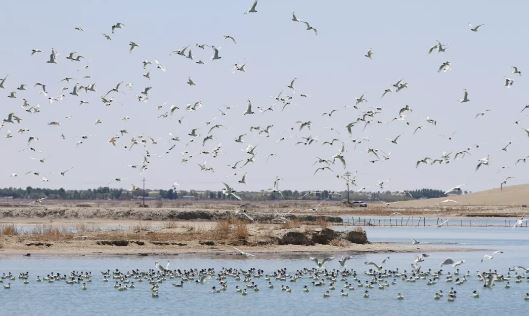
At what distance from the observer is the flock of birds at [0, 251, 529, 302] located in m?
43.2

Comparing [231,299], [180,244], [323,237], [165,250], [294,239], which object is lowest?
[231,299]

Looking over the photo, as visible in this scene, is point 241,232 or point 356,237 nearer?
point 241,232

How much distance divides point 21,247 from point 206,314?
80.1ft

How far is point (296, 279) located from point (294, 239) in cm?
1823

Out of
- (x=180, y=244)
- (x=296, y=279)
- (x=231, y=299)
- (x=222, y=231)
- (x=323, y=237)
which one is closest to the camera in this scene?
(x=231, y=299)

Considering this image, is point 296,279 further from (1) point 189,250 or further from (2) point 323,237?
(2) point 323,237

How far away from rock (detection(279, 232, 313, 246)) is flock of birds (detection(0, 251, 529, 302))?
1356cm

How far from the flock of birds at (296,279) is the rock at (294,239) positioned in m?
13.6

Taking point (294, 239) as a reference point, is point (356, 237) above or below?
above

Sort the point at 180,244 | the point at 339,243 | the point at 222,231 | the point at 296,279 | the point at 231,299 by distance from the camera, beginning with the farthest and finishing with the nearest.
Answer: the point at 339,243
the point at 222,231
the point at 180,244
the point at 296,279
the point at 231,299

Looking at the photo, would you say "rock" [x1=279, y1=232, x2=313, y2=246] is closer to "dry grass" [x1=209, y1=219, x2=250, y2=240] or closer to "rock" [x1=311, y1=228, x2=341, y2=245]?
"rock" [x1=311, y1=228, x2=341, y2=245]

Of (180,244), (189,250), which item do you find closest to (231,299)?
(189,250)

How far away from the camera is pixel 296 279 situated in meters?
46.1

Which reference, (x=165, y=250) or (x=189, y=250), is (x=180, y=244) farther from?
(x=165, y=250)
